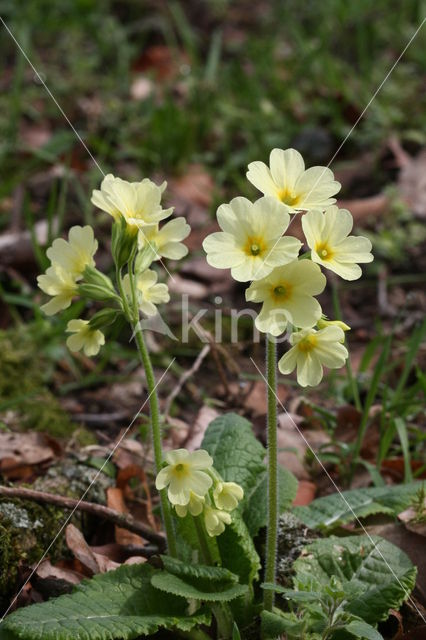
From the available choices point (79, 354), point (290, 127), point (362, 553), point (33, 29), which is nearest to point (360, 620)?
point (362, 553)

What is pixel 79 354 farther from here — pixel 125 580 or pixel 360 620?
pixel 360 620

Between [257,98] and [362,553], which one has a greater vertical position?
[257,98]

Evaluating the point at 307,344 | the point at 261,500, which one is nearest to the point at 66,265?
the point at 307,344

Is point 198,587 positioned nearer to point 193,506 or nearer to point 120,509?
point 193,506

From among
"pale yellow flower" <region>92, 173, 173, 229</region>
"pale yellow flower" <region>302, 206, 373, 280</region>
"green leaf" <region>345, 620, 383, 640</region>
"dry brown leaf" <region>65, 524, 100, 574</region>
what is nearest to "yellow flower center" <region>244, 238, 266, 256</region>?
"pale yellow flower" <region>302, 206, 373, 280</region>

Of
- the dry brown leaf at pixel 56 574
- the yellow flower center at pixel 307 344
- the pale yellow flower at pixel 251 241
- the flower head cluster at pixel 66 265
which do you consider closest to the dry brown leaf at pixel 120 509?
the dry brown leaf at pixel 56 574

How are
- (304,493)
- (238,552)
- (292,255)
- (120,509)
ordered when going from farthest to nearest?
(304,493) < (120,509) < (238,552) < (292,255)
